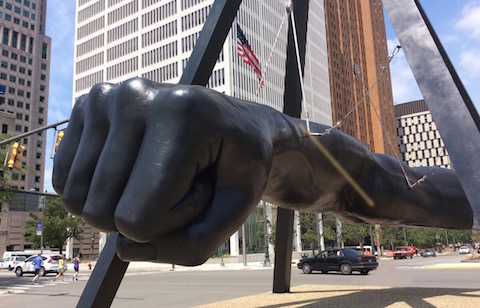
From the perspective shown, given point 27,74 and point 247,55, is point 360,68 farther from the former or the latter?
point 247,55

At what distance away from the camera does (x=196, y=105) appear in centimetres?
279

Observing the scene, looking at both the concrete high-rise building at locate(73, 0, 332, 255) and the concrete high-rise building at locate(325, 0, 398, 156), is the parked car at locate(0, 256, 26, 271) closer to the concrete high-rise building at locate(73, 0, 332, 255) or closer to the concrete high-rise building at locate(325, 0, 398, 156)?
the concrete high-rise building at locate(73, 0, 332, 255)

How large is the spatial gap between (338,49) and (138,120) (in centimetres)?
8894

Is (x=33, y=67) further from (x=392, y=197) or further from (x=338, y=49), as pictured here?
(x=392, y=197)

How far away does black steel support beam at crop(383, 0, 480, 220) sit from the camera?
4.14 m

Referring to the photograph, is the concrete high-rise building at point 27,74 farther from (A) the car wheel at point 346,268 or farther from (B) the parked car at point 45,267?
(A) the car wheel at point 346,268

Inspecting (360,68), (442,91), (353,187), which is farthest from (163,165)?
(360,68)

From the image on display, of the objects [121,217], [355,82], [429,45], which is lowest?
[121,217]

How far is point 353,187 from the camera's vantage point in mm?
5012

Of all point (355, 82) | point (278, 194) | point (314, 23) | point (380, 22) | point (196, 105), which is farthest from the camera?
point (380, 22)

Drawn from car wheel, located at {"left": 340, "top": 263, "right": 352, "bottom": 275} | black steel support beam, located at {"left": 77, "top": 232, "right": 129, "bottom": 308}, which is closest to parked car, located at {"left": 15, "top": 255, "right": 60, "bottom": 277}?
car wheel, located at {"left": 340, "top": 263, "right": 352, "bottom": 275}

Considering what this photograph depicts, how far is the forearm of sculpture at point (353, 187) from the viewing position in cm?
412

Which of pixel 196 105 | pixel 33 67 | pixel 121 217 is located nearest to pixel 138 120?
pixel 196 105

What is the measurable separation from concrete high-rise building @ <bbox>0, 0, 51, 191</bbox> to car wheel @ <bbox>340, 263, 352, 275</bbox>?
275 feet
